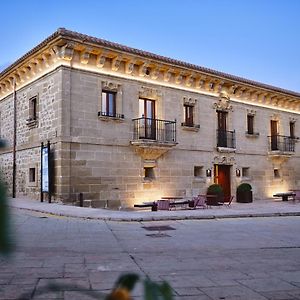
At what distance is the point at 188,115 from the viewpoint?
19.3 metres

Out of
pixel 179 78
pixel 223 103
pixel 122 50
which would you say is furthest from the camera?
pixel 223 103

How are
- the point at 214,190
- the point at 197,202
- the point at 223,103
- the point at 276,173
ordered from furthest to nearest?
the point at 276,173 → the point at 223,103 → the point at 214,190 → the point at 197,202

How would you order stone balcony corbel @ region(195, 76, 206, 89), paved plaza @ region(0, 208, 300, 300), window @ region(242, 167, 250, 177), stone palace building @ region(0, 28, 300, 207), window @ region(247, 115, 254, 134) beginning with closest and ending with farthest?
paved plaza @ region(0, 208, 300, 300)
stone palace building @ region(0, 28, 300, 207)
stone balcony corbel @ region(195, 76, 206, 89)
window @ region(242, 167, 250, 177)
window @ region(247, 115, 254, 134)

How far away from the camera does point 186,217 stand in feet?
40.1

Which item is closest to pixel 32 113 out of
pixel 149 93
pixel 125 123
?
pixel 125 123

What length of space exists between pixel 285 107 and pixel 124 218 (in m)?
16.6

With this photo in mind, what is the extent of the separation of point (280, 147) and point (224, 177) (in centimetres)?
495

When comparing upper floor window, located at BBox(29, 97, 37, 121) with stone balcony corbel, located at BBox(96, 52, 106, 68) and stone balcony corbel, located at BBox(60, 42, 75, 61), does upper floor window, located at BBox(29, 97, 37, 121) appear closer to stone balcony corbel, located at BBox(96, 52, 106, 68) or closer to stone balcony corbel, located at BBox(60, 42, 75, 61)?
stone balcony corbel, located at BBox(60, 42, 75, 61)

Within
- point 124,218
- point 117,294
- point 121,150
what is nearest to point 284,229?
point 124,218

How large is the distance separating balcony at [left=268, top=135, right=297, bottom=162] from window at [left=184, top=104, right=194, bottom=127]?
622 centimetres

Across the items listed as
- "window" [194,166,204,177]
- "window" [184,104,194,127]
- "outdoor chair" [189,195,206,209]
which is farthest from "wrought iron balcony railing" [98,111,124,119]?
"window" [194,166,204,177]

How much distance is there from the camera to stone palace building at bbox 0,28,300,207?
49.2ft

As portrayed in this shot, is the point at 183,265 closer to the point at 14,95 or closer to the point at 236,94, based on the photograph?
the point at 14,95

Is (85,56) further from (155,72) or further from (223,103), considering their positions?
(223,103)
